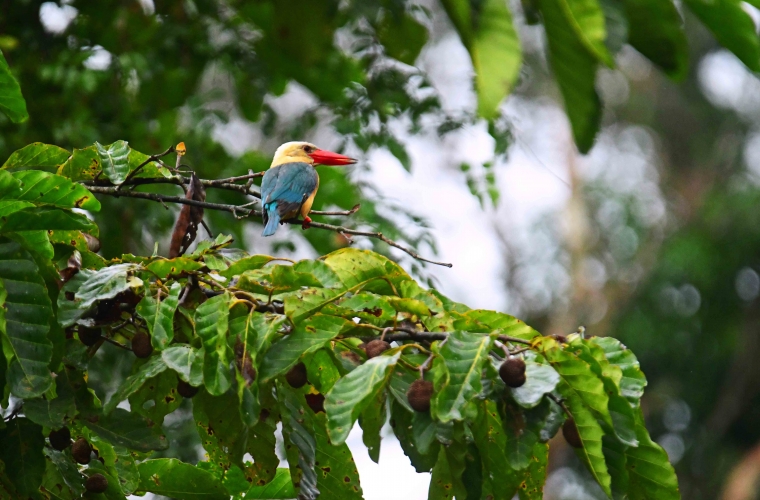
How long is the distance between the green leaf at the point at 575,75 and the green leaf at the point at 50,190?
104 centimetres

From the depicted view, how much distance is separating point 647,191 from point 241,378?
51.1 ft

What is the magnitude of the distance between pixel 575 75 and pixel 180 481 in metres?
1.52

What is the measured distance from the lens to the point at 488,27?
80 centimetres

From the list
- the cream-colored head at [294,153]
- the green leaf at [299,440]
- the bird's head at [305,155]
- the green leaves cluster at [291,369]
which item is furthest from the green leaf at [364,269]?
the cream-colored head at [294,153]

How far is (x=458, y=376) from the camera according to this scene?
1.40 meters

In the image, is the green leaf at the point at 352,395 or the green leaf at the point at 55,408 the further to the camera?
the green leaf at the point at 55,408

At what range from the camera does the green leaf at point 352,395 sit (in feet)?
4.39

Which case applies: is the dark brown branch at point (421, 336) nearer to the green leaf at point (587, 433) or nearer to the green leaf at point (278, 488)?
the green leaf at point (587, 433)

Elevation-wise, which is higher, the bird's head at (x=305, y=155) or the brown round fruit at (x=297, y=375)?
the brown round fruit at (x=297, y=375)

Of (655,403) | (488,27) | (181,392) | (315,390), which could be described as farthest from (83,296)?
(655,403)

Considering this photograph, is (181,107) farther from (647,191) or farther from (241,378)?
(647,191)

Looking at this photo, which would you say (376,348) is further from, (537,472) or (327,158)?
(327,158)

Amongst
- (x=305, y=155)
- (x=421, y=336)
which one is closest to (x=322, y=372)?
(x=421, y=336)

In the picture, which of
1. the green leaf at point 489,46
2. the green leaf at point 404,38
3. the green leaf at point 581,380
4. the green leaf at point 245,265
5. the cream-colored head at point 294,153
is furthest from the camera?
the cream-colored head at point 294,153
